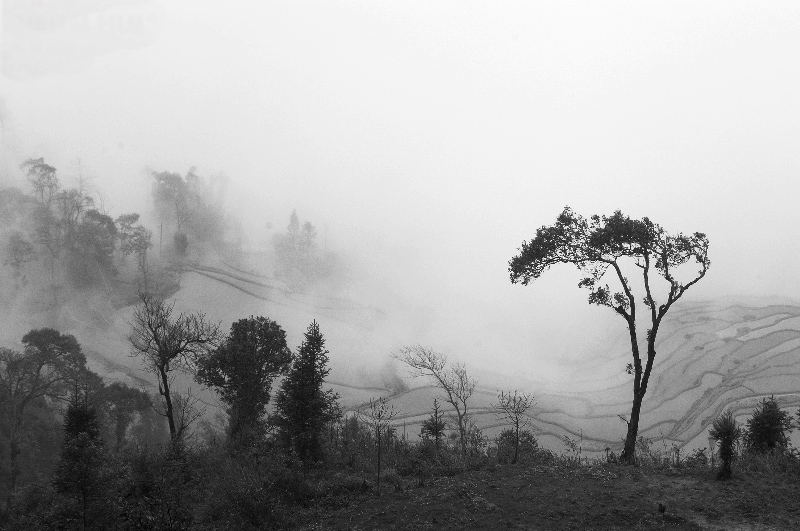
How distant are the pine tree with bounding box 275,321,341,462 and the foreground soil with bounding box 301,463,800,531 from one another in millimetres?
5040

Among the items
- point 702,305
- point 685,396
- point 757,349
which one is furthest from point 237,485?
point 702,305

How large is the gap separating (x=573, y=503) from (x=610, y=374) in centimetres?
→ 4438

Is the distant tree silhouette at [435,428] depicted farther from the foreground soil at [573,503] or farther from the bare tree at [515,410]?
the foreground soil at [573,503]

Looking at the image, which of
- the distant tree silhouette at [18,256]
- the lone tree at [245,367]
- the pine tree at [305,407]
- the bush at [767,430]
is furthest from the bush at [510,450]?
the distant tree silhouette at [18,256]

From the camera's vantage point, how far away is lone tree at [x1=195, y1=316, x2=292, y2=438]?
28078 millimetres

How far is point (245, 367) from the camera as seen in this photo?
92.8 feet

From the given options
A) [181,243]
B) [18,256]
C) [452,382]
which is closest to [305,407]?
[452,382]

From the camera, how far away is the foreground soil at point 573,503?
40.6 feet

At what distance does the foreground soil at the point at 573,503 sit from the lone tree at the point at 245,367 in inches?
566

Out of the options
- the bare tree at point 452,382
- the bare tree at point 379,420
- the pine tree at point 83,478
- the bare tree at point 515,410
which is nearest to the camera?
the pine tree at point 83,478

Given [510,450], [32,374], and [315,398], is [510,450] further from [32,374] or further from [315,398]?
[32,374]

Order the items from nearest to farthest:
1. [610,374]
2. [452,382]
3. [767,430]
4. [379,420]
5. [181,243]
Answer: [379,420], [767,430], [452,382], [610,374], [181,243]

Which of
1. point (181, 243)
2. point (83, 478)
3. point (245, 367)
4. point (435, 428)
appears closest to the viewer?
point (83, 478)

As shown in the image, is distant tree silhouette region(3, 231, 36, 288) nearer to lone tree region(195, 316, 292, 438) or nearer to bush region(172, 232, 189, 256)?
bush region(172, 232, 189, 256)
